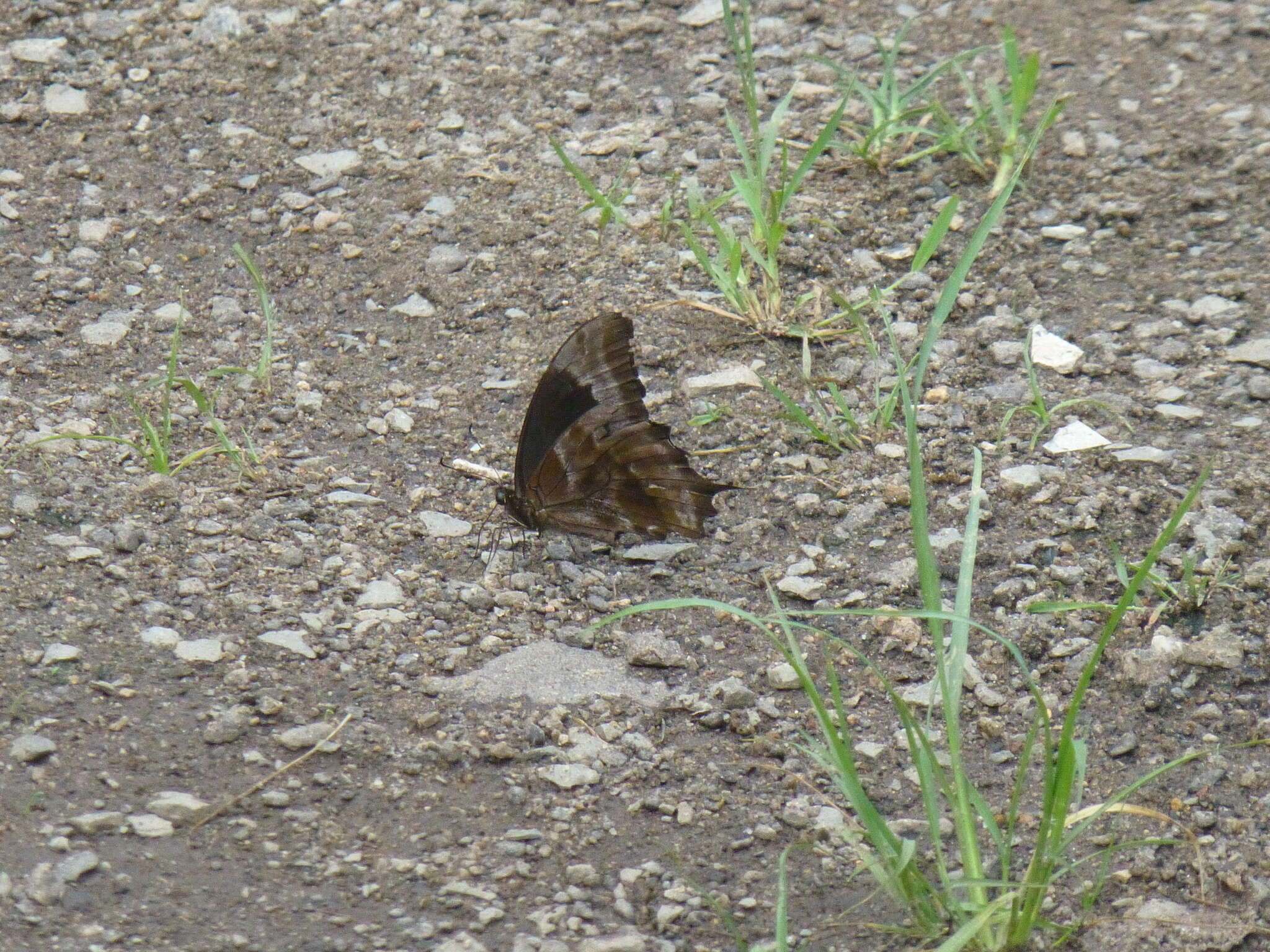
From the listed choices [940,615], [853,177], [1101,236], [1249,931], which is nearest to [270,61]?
[853,177]

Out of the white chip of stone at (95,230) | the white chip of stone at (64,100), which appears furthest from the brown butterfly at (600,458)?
the white chip of stone at (64,100)

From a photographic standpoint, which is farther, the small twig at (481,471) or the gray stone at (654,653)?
the small twig at (481,471)

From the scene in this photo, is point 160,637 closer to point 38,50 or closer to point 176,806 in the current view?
point 176,806

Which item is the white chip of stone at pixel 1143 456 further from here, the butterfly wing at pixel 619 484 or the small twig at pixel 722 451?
the butterfly wing at pixel 619 484

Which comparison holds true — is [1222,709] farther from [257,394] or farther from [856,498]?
[257,394]

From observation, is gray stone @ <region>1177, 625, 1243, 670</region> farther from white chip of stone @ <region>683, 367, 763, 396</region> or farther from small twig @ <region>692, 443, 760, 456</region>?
white chip of stone @ <region>683, 367, 763, 396</region>

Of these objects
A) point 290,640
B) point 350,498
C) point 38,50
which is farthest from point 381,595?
point 38,50
